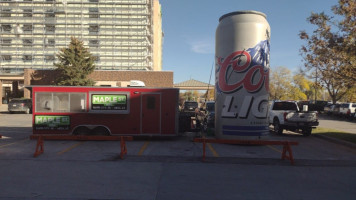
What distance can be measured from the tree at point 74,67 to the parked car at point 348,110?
34537mm

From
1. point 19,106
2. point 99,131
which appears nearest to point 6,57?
point 19,106

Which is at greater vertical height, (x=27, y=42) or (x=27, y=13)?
(x=27, y=13)

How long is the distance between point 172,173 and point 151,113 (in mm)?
4763

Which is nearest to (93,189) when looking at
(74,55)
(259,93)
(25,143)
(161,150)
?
(161,150)

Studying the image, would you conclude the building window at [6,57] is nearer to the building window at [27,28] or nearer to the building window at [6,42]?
the building window at [6,42]

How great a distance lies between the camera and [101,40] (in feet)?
204

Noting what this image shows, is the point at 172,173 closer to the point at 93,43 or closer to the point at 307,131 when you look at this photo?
the point at 307,131

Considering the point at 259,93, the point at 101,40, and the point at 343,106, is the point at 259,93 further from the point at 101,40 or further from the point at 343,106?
the point at 101,40

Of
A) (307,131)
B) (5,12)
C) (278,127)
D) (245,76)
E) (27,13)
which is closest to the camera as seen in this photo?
(245,76)

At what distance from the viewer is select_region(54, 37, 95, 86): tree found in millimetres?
35281

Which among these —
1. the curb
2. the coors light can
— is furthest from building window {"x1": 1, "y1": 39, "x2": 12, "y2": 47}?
the curb

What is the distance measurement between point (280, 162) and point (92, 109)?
805cm

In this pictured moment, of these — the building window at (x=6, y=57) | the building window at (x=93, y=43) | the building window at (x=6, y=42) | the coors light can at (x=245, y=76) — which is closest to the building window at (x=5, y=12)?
the building window at (x=6, y=42)

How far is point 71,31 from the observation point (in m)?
61.6
